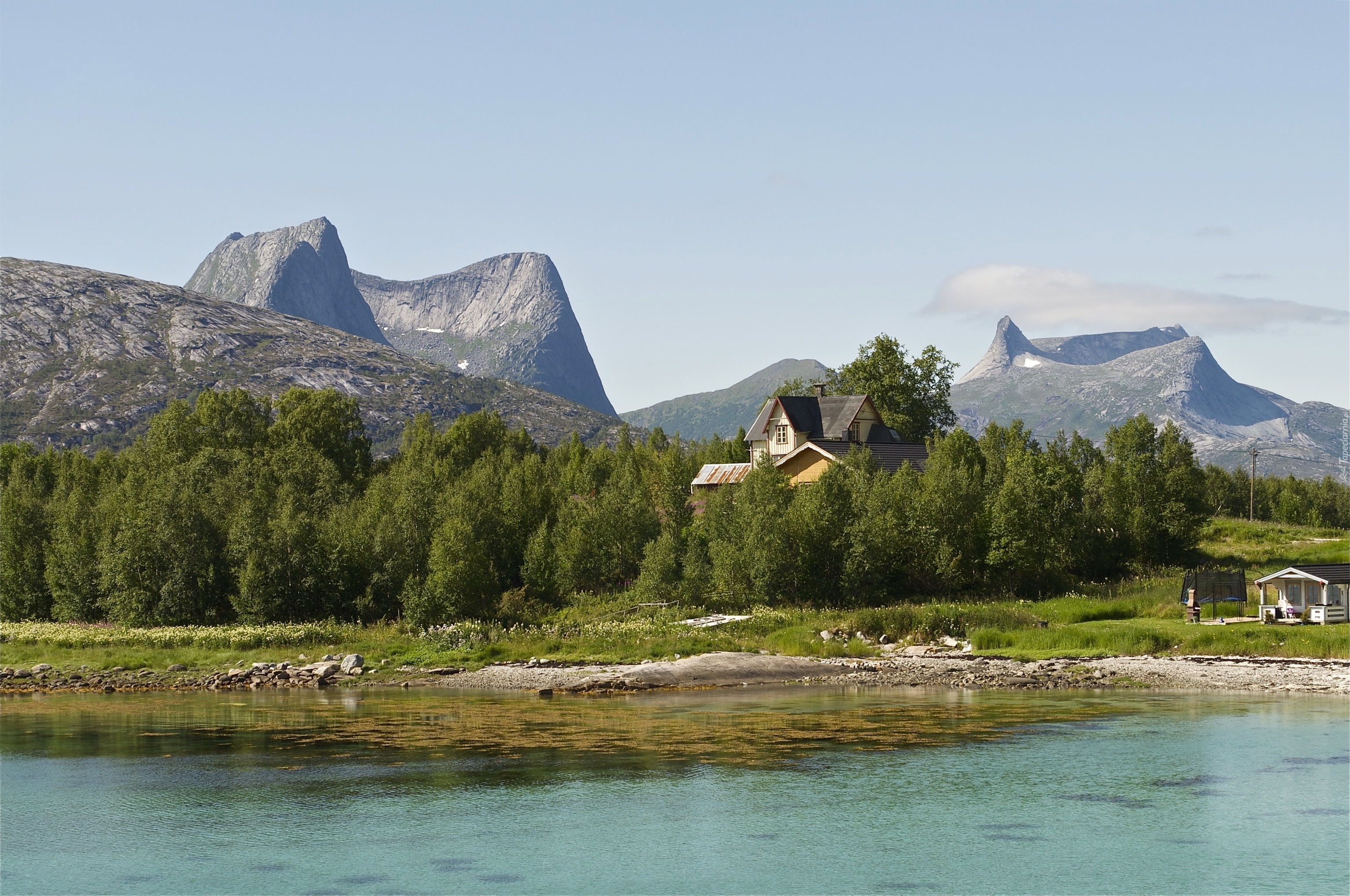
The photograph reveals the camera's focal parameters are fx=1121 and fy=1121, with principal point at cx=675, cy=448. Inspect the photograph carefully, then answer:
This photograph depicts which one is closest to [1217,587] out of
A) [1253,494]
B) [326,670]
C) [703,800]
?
[703,800]

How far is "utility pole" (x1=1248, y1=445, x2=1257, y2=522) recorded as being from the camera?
137288 mm

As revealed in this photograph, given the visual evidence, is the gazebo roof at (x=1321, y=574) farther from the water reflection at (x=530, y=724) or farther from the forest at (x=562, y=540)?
the water reflection at (x=530, y=724)

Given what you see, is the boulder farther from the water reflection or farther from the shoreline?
the water reflection

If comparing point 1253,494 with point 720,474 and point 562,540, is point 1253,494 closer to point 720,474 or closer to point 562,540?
point 720,474

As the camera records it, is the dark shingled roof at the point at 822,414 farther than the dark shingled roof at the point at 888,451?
Yes

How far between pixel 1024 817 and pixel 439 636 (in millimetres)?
41569

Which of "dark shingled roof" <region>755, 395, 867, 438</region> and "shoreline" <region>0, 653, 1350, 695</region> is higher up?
"dark shingled roof" <region>755, 395, 867, 438</region>

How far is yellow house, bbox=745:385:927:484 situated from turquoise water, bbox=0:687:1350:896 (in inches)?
1843

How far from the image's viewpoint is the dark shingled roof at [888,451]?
8969 cm

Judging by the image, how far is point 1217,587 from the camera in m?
62.6

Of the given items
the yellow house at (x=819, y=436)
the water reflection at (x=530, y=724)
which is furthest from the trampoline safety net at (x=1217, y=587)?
the yellow house at (x=819, y=436)

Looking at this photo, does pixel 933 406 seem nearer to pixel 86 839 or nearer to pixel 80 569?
pixel 80 569

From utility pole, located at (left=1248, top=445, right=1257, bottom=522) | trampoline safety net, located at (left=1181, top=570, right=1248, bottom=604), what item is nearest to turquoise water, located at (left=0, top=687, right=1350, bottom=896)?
trampoline safety net, located at (left=1181, top=570, right=1248, bottom=604)

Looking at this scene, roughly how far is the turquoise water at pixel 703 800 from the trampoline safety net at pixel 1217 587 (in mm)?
19461
